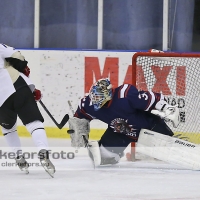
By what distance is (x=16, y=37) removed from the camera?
7.32m

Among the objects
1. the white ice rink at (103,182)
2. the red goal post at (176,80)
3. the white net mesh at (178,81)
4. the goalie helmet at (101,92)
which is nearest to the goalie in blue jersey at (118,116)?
the goalie helmet at (101,92)

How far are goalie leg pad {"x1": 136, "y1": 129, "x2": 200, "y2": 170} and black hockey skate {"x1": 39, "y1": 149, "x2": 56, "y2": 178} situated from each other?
0.77 meters

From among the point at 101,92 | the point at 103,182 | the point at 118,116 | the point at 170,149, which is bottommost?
the point at 103,182

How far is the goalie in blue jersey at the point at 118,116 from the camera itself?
495 cm

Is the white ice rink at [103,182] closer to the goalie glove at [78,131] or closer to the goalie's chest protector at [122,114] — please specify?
the goalie glove at [78,131]

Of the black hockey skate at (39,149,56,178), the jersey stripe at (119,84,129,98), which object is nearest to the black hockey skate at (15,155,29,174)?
the black hockey skate at (39,149,56,178)

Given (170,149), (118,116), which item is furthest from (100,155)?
(170,149)

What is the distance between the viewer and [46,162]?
14.9 ft

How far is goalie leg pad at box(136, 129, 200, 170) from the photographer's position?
4969 millimetres

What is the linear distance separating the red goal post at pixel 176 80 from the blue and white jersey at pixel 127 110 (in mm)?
469

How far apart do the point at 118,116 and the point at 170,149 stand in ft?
1.29

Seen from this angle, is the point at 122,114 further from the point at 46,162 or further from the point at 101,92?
the point at 46,162

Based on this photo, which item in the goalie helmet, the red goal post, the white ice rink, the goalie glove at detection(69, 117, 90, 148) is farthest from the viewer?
the red goal post

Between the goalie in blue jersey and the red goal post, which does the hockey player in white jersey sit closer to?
the goalie in blue jersey
